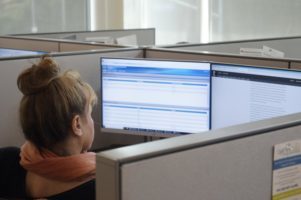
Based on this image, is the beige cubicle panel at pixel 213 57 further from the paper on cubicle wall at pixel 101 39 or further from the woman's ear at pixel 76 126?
the paper on cubicle wall at pixel 101 39

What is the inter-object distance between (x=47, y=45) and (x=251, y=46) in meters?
1.09

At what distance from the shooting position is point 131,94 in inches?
84.4

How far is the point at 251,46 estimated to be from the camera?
277cm

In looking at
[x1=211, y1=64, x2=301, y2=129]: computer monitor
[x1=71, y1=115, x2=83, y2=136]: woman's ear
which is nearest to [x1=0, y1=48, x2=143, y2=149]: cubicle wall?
[x1=211, y1=64, x2=301, y2=129]: computer monitor

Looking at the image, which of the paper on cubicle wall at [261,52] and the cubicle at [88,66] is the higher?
the paper on cubicle wall at [261,52]

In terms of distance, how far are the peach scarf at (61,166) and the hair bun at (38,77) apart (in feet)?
0.51

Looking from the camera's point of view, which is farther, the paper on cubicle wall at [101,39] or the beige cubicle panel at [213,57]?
the paper on cubicle wall at [101,39]

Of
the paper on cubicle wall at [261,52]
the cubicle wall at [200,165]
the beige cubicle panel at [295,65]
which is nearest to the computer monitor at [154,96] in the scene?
the beige cubicle panel at [295,65]

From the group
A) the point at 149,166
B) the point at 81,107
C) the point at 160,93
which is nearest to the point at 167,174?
the point at 149,166

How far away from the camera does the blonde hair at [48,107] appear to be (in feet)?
4.33

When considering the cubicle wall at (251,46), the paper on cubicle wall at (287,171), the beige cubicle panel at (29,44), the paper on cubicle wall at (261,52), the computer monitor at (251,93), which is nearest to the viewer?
the paper on cubicle wall at (287,171)

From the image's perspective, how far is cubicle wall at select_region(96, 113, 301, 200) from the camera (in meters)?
0.73

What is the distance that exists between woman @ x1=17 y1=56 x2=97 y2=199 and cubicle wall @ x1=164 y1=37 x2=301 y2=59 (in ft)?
3.58

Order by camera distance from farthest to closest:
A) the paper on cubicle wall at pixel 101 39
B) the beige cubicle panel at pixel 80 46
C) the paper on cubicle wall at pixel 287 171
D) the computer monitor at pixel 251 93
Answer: the paper on cubicle wall at pixel 101 39 < the beige cubicle panel at pixel 80 46 < the computer monitor at pixel 251 93 < the paper on cubicle wall at pixel 287 171
